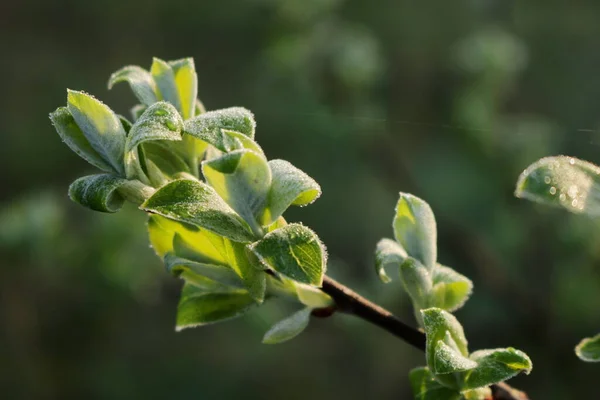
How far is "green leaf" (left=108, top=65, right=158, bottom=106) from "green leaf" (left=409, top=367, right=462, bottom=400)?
137mm

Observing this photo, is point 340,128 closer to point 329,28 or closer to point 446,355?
point 329,28

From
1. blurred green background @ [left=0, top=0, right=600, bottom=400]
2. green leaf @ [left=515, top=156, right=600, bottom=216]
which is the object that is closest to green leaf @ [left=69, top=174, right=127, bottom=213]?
green leaf @ [left=515, top=156, right=600, bottom=216]

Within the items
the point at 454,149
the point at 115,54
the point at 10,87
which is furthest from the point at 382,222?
the point at 10,87

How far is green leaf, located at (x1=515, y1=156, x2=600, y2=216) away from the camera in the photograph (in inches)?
6.6

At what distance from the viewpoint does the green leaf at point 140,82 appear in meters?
0.24

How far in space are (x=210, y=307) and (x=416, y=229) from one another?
0.26ft

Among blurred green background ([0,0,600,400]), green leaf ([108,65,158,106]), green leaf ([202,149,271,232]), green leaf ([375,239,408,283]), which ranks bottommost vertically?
blurred green background ([0,0,600,400])

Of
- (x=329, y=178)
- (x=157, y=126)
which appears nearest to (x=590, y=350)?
(x=157, y=126)

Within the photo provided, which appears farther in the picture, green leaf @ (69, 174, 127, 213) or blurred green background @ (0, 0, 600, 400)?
blurred green background @ (0, 0, 600, 400)

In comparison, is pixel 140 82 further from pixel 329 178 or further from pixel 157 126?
pixel 329 178

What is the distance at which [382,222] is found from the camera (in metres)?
1.76

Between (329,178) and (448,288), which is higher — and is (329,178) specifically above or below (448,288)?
below

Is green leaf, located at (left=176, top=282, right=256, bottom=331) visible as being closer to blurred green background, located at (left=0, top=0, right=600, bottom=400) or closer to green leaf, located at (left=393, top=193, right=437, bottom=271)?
green leaf, located at (left=393, top=193, right=437, bottom=271)

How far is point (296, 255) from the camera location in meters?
0.19
